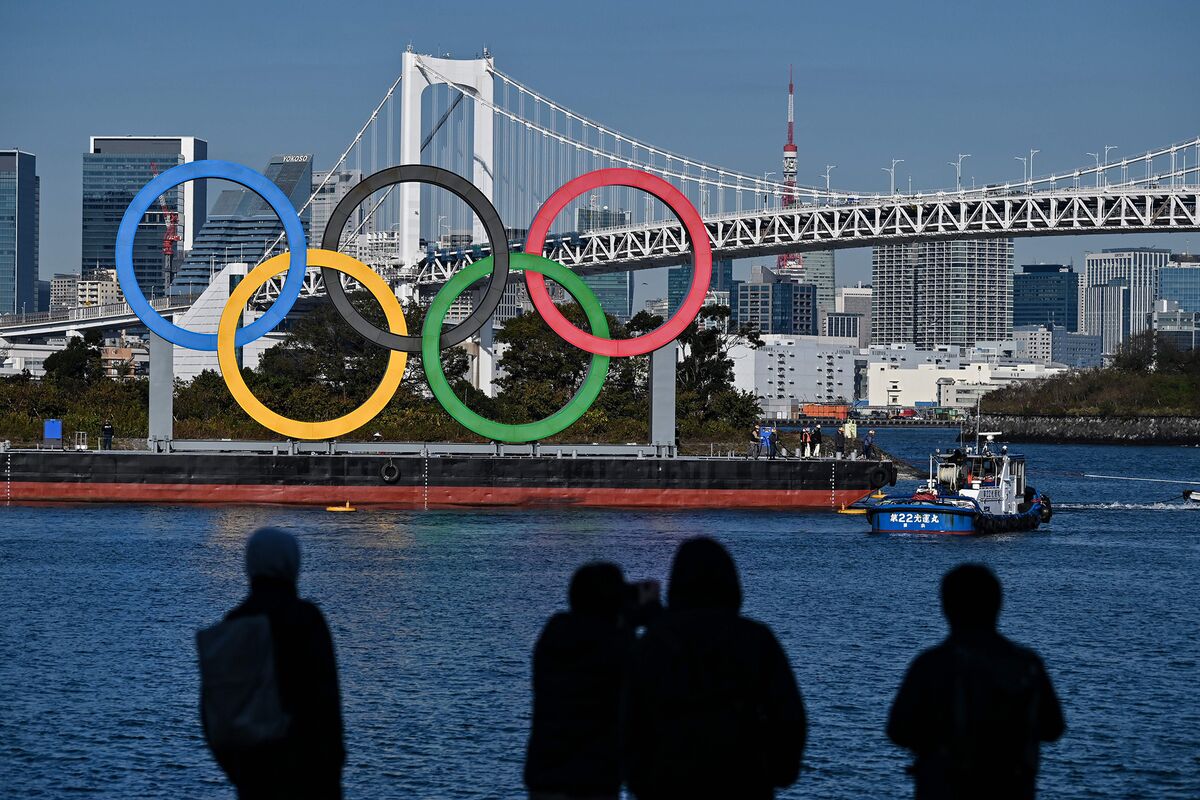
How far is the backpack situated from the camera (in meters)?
6.29

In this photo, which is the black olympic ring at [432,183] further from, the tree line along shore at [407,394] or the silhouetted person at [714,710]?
the silhouetted person at [714,710]

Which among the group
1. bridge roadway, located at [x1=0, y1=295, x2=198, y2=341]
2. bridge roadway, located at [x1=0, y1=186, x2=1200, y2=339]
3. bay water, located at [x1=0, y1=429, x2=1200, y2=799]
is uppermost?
bridge roadway, located at [x1=0, y1=186, x2=1200, y2=339]

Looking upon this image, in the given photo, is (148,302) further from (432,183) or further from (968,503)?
(968,503)

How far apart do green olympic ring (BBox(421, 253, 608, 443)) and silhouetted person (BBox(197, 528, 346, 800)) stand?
2983 centimetres

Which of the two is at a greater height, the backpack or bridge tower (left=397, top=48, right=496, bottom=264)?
bridge tower (left=397, top=48, right=496, bottom=264)

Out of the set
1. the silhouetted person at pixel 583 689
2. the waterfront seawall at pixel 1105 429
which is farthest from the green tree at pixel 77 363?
the silhouetted person at pixel 583 689

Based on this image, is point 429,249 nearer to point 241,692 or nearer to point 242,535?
point 242,535

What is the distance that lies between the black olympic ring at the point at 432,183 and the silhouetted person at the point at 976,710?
31.8 meters

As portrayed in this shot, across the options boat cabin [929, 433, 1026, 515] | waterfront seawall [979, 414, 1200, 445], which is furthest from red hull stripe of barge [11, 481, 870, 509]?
waterfront seawall [979, 414, 1200, 445]

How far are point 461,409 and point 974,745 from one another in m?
31.0

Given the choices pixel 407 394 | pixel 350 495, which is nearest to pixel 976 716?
pixel 350 495

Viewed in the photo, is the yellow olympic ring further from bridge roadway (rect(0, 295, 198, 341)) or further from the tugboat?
bridge roadway (rect(0, 295, 198, 341))

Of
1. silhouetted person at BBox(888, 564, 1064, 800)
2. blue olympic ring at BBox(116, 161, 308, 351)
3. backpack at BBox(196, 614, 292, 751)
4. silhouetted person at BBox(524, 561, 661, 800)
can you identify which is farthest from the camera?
blue olympic ring at BBox(116, 161, 308, 351)

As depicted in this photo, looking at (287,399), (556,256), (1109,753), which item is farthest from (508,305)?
(1109,753)
